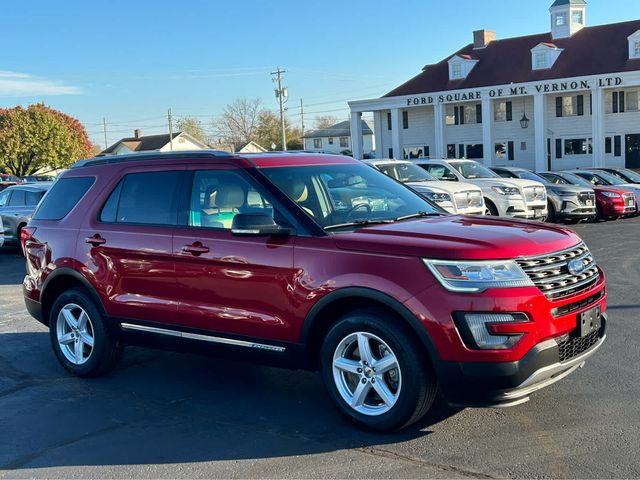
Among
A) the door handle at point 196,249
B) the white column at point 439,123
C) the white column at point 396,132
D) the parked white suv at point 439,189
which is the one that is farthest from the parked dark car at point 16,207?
the white column at point 396,132

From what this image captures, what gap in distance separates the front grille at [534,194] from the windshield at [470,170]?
3.84 ft

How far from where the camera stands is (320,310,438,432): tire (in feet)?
14.7

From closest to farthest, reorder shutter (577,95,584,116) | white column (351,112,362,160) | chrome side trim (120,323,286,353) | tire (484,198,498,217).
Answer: chrome side trim (120,323,286,353) → tire (484,198,498,217) → shutter (577,95,584,116) → white column (351,112,362,160)

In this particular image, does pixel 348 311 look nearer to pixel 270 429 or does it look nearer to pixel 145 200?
pixel 270 429

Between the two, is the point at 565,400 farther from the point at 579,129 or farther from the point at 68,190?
the point at 579,129

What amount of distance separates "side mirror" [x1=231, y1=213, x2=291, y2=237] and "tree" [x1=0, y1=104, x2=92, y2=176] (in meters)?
67.0

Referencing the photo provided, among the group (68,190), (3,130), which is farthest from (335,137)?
(68,190)

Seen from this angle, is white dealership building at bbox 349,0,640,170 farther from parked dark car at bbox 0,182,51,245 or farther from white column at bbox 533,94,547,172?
parked dark car at bbox 0,182,51,245

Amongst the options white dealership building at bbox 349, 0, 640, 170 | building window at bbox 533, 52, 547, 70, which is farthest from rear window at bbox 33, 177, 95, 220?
building window at bbox 533, 52, 547, 70

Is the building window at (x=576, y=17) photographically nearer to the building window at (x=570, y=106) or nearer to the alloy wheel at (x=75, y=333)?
the building window at (x=570, y=106)

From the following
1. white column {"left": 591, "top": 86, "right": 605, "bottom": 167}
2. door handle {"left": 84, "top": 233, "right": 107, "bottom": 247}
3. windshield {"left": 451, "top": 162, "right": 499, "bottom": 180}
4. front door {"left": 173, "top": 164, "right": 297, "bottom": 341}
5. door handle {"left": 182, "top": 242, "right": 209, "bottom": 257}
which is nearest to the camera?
front door {"left": 173, "top": 164, "right": 297, "bottom": 341}

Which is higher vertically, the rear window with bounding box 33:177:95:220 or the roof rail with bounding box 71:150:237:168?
the roof rail with bounding box 71:150:237:168

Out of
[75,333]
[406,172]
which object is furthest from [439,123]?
[75,333]

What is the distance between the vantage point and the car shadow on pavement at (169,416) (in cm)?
458
